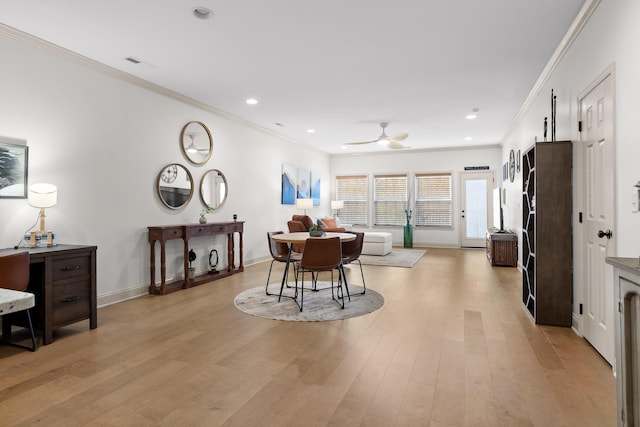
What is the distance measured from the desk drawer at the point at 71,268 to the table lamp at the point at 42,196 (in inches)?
16.1

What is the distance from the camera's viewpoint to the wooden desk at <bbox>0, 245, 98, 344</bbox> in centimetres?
311

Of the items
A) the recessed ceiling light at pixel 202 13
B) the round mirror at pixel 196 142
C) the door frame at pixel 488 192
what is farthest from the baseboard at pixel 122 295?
the door frame at pixel 488 192

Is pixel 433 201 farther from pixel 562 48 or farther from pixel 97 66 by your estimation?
pixel 97 66

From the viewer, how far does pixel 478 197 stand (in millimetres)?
9914

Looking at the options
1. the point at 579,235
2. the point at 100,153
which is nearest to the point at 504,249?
the point at 579,235

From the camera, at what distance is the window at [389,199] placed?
10656 millimetres

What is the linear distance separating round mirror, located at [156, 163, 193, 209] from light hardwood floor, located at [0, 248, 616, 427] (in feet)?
5.57

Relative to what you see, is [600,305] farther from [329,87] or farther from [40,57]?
[40,57]

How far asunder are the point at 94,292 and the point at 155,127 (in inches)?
95.5

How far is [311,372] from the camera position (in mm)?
2521

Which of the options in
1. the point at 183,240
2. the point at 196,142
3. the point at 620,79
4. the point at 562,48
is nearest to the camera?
the point at 620,79

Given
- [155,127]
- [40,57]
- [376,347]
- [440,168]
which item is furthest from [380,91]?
[440,168]

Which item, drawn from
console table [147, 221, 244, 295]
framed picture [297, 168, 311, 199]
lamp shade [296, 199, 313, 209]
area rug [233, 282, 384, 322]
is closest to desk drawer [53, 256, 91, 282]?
console table [147, 221, 244, 295]

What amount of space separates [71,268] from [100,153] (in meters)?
1.53
